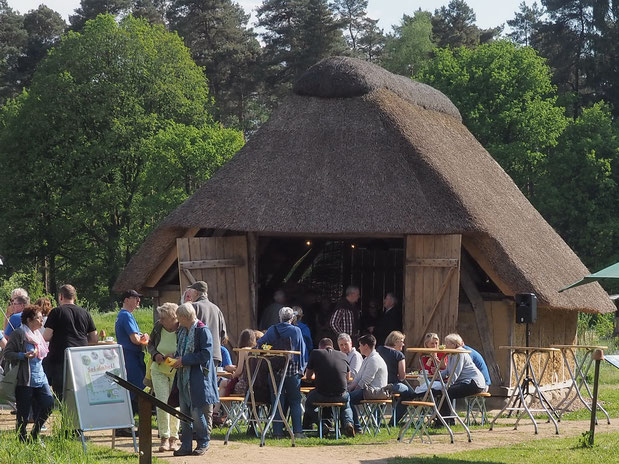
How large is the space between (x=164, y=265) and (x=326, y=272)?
4.94m

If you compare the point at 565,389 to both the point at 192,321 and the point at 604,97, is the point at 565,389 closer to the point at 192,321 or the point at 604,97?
the point at 192,321

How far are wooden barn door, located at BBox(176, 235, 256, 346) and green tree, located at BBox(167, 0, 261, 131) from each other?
27.2 m

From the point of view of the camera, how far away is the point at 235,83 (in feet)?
141

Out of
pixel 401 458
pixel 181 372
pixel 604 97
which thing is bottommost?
pixel 401 458

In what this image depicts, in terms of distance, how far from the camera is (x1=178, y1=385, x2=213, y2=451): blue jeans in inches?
398

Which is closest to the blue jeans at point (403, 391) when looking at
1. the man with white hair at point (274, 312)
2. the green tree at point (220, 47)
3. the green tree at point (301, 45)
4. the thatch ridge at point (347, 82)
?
the man with white hair at point (274, 312)

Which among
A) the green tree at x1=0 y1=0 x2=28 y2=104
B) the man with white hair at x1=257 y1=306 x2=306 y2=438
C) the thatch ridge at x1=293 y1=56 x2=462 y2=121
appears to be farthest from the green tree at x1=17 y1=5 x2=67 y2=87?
the man with white hair at x1=257 y1=306 x2=306 y2=438

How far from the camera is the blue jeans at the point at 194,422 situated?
33.1ft

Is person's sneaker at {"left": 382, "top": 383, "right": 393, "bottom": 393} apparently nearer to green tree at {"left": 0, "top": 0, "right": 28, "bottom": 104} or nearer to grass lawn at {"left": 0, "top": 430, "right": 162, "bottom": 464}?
grass lawn at {"left": 0, "top": 430, "right": 162, "bottom": 464}

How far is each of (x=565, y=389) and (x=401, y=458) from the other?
24.0 feet

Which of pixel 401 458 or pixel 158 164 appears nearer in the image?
pixel 401 458

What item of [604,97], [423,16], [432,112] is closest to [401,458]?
[432,112]

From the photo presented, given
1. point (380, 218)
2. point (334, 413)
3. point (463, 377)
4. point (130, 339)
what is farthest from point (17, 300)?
point (380, 218)

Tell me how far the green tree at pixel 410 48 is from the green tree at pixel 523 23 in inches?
185
